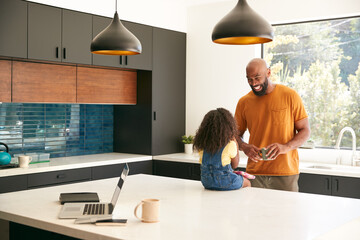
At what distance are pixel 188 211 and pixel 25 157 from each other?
2.31 metres

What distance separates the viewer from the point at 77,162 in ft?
15.3

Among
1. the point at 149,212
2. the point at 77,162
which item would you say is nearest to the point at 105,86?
the point at 77,162

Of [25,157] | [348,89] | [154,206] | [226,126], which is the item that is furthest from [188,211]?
[348,89]

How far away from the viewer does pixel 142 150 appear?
5.48 metres

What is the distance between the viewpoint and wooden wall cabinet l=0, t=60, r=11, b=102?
13.6ft

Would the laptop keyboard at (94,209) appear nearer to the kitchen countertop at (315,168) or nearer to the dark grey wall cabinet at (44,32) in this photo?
the dark grey wall cabinet at (44,32)

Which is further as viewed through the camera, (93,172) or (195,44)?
(195,44)

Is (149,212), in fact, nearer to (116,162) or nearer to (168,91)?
(116,162)

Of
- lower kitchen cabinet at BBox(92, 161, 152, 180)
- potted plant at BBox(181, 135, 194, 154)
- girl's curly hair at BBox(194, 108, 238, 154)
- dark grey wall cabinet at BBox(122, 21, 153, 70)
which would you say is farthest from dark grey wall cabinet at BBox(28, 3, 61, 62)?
girl's curly hair at BBox(194, 108, 238, 154)

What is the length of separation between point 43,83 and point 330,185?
9.16ft

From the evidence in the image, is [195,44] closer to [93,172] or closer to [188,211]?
[93,172]

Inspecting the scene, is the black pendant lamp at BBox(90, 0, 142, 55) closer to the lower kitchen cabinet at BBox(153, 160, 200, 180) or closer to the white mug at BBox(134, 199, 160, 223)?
the white mug at BBox(134, 199, 160, 223)

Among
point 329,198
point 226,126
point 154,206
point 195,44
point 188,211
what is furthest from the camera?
point 195,44

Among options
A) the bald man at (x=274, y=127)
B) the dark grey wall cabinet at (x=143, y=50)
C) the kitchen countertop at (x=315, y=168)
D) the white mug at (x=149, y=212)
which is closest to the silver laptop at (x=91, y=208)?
→ the white mug at (x=149, y=212)
